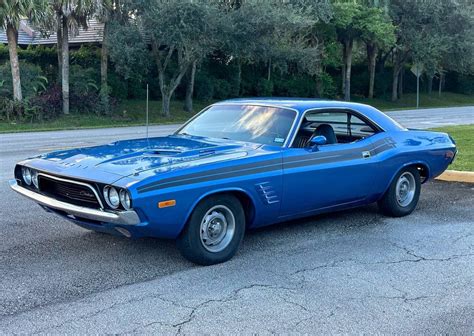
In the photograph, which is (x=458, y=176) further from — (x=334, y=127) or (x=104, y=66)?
(x=104, y=66)

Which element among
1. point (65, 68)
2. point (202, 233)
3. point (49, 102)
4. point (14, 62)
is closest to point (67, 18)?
point (65, 68)

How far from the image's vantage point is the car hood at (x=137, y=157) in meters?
5.00

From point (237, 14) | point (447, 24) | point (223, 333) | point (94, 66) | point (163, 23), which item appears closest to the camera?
point (223, 333)

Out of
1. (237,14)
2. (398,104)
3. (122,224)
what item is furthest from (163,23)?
(398,104)

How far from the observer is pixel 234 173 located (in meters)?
5.31

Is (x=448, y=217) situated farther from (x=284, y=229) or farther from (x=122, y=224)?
(x=122, y=224)

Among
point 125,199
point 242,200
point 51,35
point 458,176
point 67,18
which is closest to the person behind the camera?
point 125,199

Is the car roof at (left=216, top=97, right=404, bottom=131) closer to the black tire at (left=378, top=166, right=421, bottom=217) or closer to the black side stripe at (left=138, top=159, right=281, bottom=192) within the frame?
the black tire at (left=378, top=166, right=421, bottom=217)

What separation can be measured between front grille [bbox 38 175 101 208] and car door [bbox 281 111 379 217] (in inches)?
72.8

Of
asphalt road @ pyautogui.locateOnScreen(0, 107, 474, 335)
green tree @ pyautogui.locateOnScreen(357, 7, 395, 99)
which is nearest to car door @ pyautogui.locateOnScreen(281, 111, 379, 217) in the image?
asphalt road @ pyautogui.locateOnScreen(0, 107, 474, 335)

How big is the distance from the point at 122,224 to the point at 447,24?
4216 cm

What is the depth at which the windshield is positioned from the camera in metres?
6.12

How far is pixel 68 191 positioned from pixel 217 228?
1.37 meters

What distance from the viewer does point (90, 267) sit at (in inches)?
203
